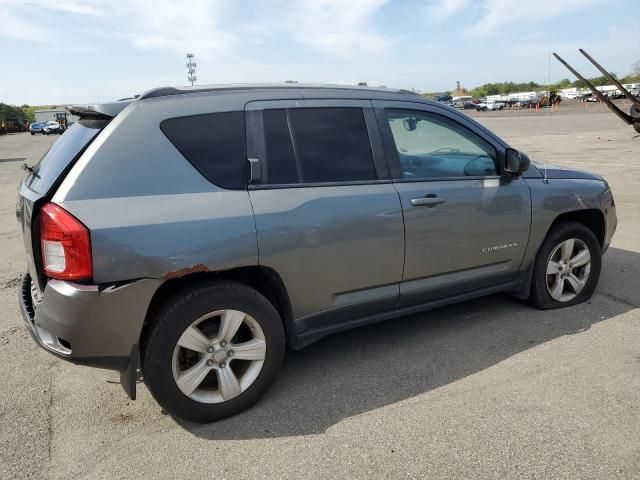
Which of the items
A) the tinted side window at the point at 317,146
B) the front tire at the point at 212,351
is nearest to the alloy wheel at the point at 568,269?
the tinted side window at the point at 317,146

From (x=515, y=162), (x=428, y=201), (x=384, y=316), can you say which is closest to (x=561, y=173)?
(x=515, y=162)

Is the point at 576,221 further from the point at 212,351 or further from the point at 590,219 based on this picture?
the point at 212,351

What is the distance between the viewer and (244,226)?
2816 millimetres

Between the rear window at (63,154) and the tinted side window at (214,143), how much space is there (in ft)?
1.35

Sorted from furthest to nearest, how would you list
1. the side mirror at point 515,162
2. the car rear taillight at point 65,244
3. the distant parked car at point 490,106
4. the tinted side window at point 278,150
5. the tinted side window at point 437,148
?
the distant parked car at point 490,106
the side mirror at point 515,162
the tinted side window at point 437,148
the tinted side window at point 278,150
the car rear taillight at point 65,244

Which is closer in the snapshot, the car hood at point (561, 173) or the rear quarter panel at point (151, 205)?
the rear quarter panel at point (151, 205)

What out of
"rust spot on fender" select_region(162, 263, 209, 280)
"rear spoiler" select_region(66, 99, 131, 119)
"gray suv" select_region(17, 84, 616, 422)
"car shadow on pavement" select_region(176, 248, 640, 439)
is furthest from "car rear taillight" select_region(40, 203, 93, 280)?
"car shadow on pavement" select_region(176, 248, 640, 439)

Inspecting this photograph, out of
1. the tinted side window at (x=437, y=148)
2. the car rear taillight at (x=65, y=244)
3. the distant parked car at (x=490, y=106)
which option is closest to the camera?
the car rear taillight at (x=65, y=244)

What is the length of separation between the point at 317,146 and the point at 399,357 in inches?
62.2

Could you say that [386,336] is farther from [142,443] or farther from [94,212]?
[94,212]

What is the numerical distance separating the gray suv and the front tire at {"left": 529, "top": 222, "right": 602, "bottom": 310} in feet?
1.63

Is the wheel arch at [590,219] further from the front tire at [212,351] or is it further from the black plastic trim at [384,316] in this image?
the front tire at [212,351]

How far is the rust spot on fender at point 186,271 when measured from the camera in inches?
104

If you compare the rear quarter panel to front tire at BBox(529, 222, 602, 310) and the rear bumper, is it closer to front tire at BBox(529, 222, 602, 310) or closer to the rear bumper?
the rear bumper
